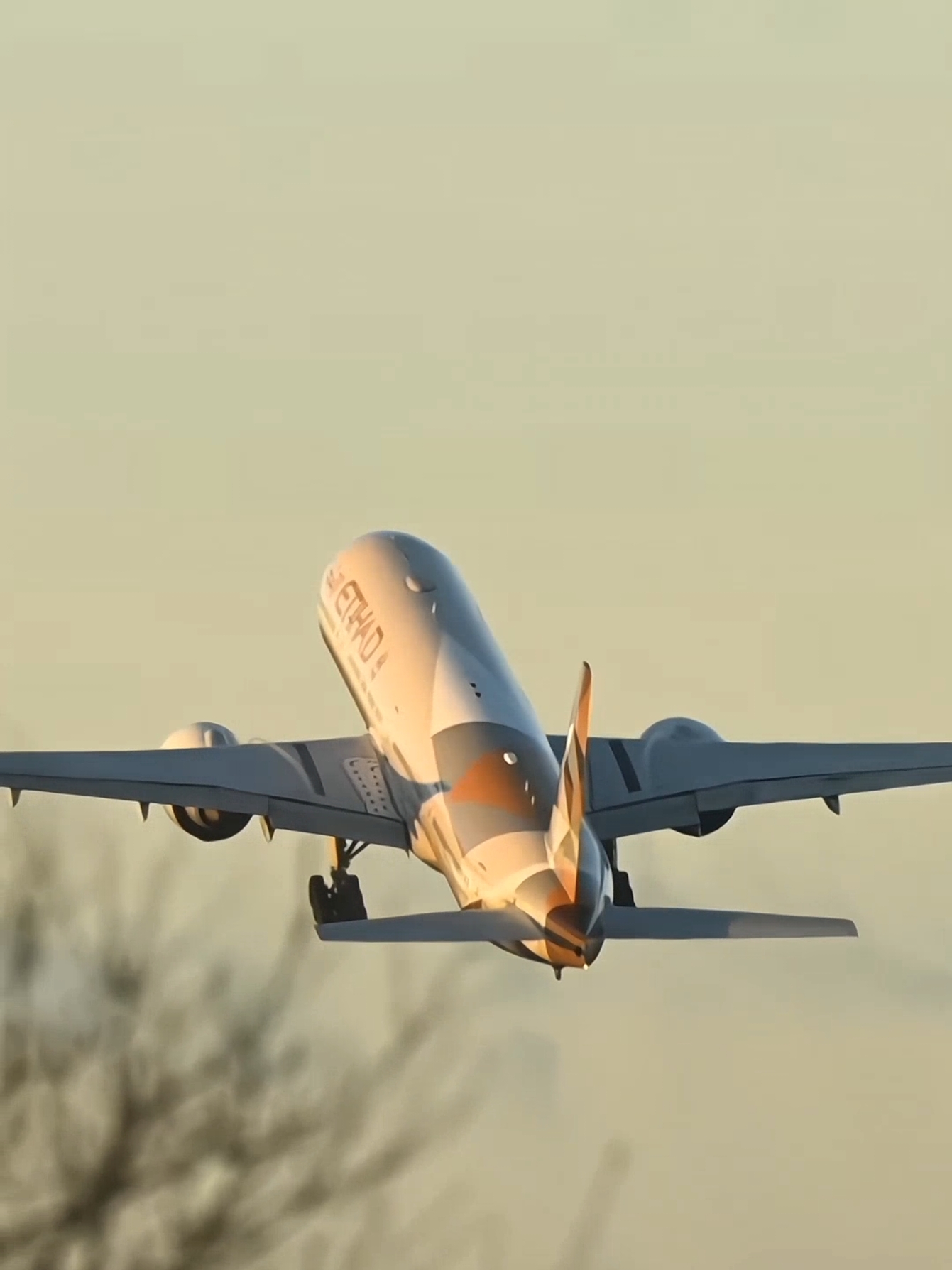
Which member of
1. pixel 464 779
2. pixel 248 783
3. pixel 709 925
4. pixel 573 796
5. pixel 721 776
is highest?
pixel 248 783

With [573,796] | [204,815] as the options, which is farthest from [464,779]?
[204,815]

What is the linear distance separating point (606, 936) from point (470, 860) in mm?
3775

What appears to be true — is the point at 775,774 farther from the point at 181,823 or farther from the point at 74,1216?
the point at 74,1216

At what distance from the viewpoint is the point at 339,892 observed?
56625 millimetres

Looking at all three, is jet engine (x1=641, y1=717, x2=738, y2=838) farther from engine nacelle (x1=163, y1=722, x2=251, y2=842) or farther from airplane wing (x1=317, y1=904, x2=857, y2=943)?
airplane wing (x1=317, y1=904, x2=857, y2=943)

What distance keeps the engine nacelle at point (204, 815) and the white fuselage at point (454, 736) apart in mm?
3125

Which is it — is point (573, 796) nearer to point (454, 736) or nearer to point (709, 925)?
point (709, 925)

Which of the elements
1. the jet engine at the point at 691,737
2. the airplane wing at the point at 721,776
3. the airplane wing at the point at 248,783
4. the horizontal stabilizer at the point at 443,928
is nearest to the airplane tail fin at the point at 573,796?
the horizontal stabilizer at the point at 443,928

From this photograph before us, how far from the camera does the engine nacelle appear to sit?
5600 centimetres

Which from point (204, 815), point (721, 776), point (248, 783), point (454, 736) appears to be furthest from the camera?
point (204, 815)

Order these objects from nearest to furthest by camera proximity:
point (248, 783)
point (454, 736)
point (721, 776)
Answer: point (454, 736) < point (721, 776) < point (248, 783)

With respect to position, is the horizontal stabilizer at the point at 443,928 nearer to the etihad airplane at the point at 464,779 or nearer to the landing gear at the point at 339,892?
the etihad airplane at the point at 464,779

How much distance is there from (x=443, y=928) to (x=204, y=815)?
48.6 ft

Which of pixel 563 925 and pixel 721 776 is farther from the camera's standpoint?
pixel 721 776
